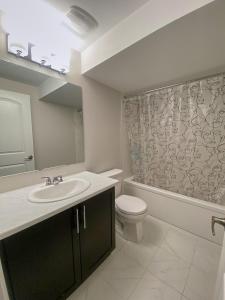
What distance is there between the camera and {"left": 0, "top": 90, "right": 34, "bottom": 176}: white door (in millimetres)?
1135

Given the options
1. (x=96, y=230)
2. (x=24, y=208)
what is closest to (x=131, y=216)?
(x=96, y=230)

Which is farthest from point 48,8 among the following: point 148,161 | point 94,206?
point 148,161

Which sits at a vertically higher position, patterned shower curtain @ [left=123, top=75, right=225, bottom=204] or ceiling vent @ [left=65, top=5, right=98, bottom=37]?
ceiling vent @ [left=65, top=5, right=98, bottom=37]

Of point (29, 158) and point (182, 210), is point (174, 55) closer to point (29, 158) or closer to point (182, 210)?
point (29, 158)

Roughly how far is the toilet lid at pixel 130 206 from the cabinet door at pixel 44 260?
664 mm

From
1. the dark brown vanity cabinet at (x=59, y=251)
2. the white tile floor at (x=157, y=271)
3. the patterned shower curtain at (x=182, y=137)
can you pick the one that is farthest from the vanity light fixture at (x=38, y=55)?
the white tile floor at (x=157, y=271)

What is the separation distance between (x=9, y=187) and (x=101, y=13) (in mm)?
1611

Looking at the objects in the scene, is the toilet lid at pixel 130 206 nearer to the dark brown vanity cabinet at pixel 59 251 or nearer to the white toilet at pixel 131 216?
the white toilet at pixel 131 216

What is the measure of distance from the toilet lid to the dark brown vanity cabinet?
28 cm

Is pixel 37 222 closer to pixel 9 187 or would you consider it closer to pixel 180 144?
pixel 9 187

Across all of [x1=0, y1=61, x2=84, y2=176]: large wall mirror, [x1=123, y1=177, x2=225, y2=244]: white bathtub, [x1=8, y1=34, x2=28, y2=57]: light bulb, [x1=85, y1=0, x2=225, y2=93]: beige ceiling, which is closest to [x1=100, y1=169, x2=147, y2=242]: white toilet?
[x1=123, y1=177, x2=225, y2=244]: white bathtub

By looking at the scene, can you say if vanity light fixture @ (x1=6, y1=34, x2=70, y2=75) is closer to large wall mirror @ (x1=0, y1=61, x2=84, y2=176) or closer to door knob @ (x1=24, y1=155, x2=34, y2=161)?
large wall mirror @ (x1=0, y1=61, x2=84, y2=176)

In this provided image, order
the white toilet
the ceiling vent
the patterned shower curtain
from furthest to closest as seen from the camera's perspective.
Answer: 1. the patterned shower curtain
2. the white toilet
3. the ceiling vent

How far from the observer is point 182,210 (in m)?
1.81
